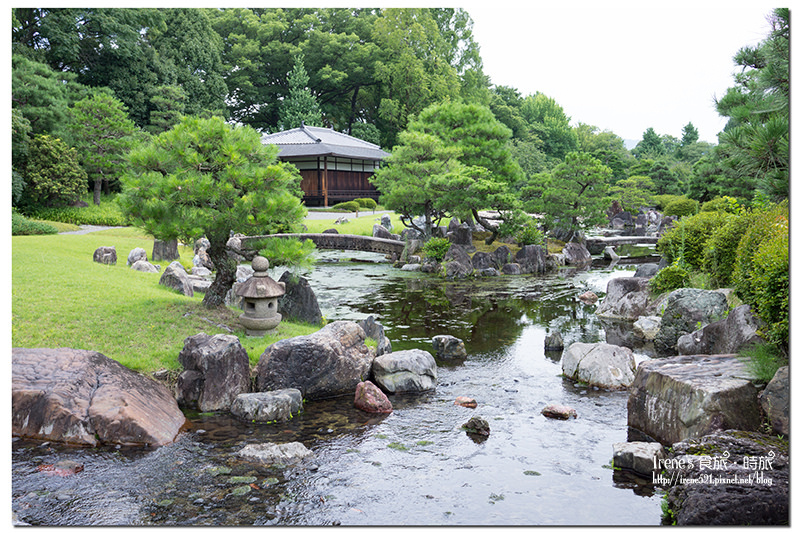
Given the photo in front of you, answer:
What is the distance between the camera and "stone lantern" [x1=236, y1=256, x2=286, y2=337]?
8.52 meters

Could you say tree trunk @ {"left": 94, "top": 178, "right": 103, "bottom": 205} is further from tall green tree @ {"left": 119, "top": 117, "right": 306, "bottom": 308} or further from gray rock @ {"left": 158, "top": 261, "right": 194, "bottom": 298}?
tall green tree @ {"left": 119, "top": 117, "right": 306, "bottom": 308}

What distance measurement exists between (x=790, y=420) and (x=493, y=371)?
5.09 meters

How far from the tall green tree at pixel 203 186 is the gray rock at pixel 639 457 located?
591 cm

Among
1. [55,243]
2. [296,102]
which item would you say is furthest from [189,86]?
[55,243]

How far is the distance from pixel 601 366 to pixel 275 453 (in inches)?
204

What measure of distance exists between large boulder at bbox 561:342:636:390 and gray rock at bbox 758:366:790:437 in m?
2.92

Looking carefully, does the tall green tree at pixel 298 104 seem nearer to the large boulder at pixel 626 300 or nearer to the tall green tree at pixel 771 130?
the large boulder at pixel 626 300

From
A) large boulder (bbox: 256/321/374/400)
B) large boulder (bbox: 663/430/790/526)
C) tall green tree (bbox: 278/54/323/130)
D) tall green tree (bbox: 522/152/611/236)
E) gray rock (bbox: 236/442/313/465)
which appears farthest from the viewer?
tall green tree (bbox: 278/54/323/130)

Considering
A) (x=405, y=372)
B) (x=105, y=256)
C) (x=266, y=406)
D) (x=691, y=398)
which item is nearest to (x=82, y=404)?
(x=266, y=406)

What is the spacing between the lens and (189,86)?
32.8 metres

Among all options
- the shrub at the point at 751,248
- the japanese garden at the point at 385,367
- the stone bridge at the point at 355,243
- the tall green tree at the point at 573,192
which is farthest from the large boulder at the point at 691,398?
the tall green tree at the point at 573,192

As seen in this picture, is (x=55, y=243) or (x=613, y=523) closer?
(x=613, y=523)

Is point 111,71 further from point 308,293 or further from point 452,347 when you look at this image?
point 452,347

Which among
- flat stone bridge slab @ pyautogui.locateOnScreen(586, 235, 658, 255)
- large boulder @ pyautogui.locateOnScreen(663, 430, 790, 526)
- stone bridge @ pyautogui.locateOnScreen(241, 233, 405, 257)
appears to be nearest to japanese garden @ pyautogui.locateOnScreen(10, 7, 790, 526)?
large boulder @ pyautogui.locateOnScreen(663, 430, 790, 526)
